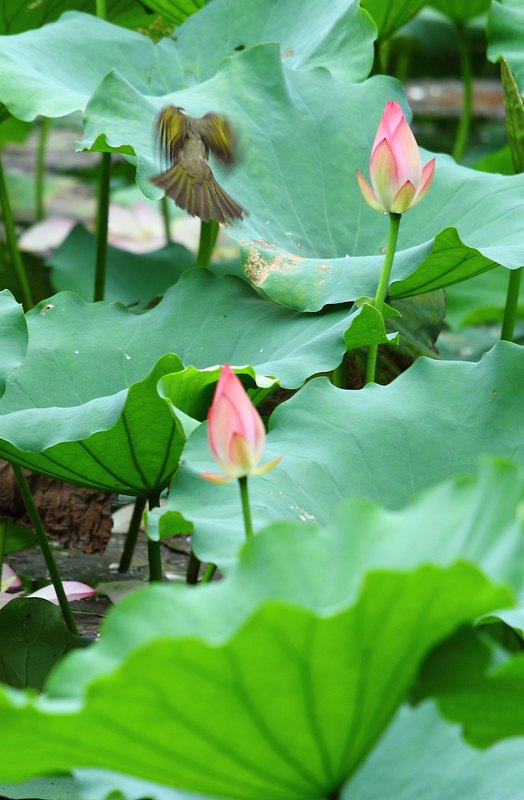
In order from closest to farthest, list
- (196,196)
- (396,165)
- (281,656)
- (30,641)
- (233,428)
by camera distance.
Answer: (281,656) < (233,428) < (396,165) < (30,641) < (196,196)

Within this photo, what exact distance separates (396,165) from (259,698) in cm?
52

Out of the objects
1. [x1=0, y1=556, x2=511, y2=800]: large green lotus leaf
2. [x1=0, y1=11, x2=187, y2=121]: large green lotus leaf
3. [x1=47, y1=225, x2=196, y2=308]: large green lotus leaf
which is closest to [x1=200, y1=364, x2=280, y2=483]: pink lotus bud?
[x1=0, y1=556, x2=511, y2=800]: large green lotus leaf

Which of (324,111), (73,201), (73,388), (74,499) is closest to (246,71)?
(324,111)

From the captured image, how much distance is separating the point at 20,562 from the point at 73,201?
2502 millimetres

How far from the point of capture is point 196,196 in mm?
1003

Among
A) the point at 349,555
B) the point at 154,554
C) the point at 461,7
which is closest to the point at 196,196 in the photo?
the point at 154,554

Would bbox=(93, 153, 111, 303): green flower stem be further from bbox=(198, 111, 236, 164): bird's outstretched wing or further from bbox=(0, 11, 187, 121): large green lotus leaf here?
bbox=(198, 111, 236, 164): bird's outstretched wing

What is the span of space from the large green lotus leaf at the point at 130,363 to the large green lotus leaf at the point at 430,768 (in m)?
0.38

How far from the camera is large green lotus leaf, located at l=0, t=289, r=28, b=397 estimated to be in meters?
0.82

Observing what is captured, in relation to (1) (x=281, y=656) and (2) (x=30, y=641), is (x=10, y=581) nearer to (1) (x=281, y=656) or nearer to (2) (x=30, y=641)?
(2) (x=30, y=641)

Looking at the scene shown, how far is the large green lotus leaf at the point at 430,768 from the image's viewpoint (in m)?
0.53

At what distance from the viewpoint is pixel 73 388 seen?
1.01m

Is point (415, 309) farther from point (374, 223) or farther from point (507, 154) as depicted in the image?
point (507, 154)

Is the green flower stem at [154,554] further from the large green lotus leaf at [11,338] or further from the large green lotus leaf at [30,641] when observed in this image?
the large green lotus leaf at [11,338]
